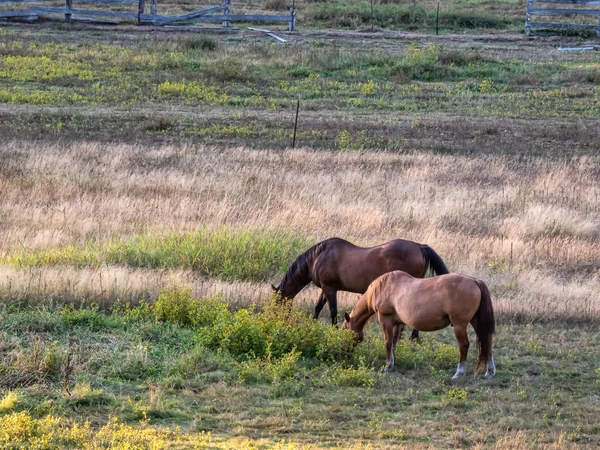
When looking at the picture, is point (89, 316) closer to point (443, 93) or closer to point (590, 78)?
point (443, 93)

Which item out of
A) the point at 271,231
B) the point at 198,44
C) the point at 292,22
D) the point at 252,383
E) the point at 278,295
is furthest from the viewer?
the point at 292,22

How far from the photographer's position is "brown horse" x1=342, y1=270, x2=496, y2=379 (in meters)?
7.36

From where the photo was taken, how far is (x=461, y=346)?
756 centimetres

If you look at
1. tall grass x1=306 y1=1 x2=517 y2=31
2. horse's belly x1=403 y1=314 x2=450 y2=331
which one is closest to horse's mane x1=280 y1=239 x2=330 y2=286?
horse's belly x1=403 y1=314 x2=450 y2=331

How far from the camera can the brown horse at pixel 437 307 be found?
290 inches

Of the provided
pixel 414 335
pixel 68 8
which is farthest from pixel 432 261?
pixel 68 8

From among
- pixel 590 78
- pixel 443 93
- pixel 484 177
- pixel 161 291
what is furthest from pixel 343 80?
pixel 161 291

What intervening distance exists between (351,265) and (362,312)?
2.82ft

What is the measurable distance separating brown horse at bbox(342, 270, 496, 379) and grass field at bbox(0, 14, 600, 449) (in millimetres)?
322

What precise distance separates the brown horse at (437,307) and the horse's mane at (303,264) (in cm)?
120

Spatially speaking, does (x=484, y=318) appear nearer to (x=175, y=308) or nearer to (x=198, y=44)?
(x=175, y=308)

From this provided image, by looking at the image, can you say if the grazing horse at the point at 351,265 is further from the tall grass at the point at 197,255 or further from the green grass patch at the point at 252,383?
the tall grass at the point at 197,255

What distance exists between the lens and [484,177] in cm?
1719

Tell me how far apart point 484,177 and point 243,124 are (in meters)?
7.00
